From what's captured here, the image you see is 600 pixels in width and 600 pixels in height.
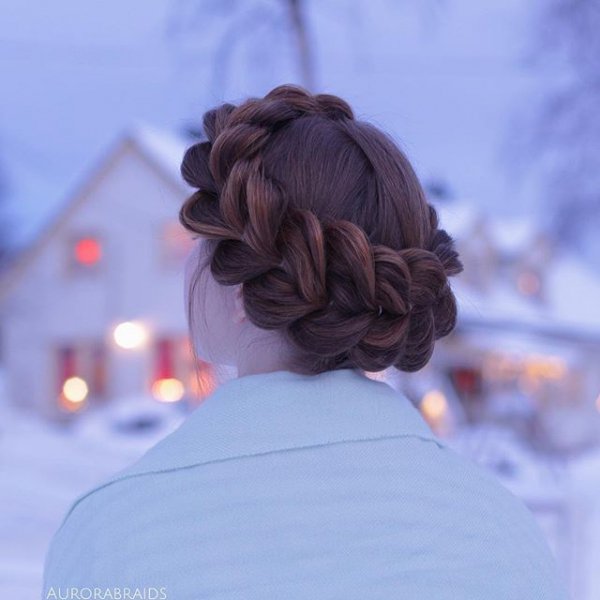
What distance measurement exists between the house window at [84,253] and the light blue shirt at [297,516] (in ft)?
58.5

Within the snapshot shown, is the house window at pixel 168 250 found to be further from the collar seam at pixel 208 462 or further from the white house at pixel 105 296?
the collar seam at pixel 208 462

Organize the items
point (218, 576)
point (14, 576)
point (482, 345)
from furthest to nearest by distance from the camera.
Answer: point (482, 345) → point (14, 576) → point (218, 576)

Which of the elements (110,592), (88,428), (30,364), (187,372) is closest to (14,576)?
(110,592)

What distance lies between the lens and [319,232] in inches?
47.5

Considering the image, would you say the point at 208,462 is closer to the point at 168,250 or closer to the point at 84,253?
the point at 168,250

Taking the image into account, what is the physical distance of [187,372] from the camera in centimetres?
1816

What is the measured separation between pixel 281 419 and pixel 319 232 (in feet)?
0.82

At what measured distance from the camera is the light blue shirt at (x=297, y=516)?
112 cm

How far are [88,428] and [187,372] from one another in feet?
11.6

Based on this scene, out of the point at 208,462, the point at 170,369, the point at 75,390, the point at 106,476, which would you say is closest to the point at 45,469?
the point at 170,369

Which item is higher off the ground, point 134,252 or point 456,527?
point 456,527

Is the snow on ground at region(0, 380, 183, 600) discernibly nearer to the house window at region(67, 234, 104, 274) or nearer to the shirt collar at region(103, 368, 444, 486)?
the shirt collar at region(103, 368, 444, 486)

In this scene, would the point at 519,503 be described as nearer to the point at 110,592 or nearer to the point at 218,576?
the point at 218,576

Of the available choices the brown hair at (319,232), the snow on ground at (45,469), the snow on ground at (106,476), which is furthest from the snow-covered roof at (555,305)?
the brown hair at (319,232)
